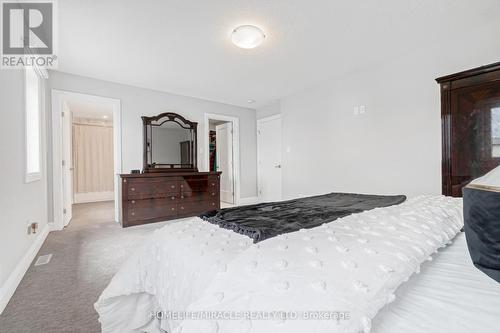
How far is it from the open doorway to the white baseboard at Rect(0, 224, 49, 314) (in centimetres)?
322

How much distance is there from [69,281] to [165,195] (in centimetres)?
198

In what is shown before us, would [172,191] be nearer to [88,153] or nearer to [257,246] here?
[257,246]

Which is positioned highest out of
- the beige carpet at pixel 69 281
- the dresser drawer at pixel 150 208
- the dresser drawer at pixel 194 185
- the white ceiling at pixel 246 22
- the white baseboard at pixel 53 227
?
the white ceiling at pixel 246 22

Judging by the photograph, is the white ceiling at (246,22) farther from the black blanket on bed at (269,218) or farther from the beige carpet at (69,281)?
the beige carpet at (69,281)

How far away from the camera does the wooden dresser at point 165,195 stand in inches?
137

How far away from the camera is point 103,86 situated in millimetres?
3754

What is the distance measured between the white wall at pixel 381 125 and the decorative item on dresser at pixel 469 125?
502mm

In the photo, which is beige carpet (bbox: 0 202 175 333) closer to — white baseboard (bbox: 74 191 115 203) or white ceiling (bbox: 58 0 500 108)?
white ceiling (bbox: 58 0 500 108)

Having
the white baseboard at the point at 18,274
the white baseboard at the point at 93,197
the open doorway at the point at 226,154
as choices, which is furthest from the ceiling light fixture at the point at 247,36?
the white baseboard at the point at 93,197

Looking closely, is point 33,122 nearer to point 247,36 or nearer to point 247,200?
point 247,36

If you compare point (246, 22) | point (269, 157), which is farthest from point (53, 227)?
point (269, 157)

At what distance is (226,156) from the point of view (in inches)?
230

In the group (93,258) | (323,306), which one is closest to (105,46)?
(93,258)

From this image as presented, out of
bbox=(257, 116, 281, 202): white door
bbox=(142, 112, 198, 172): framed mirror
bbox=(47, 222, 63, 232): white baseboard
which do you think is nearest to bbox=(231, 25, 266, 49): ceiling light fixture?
bbox=(142, 112, 198, 172): framed mirror
